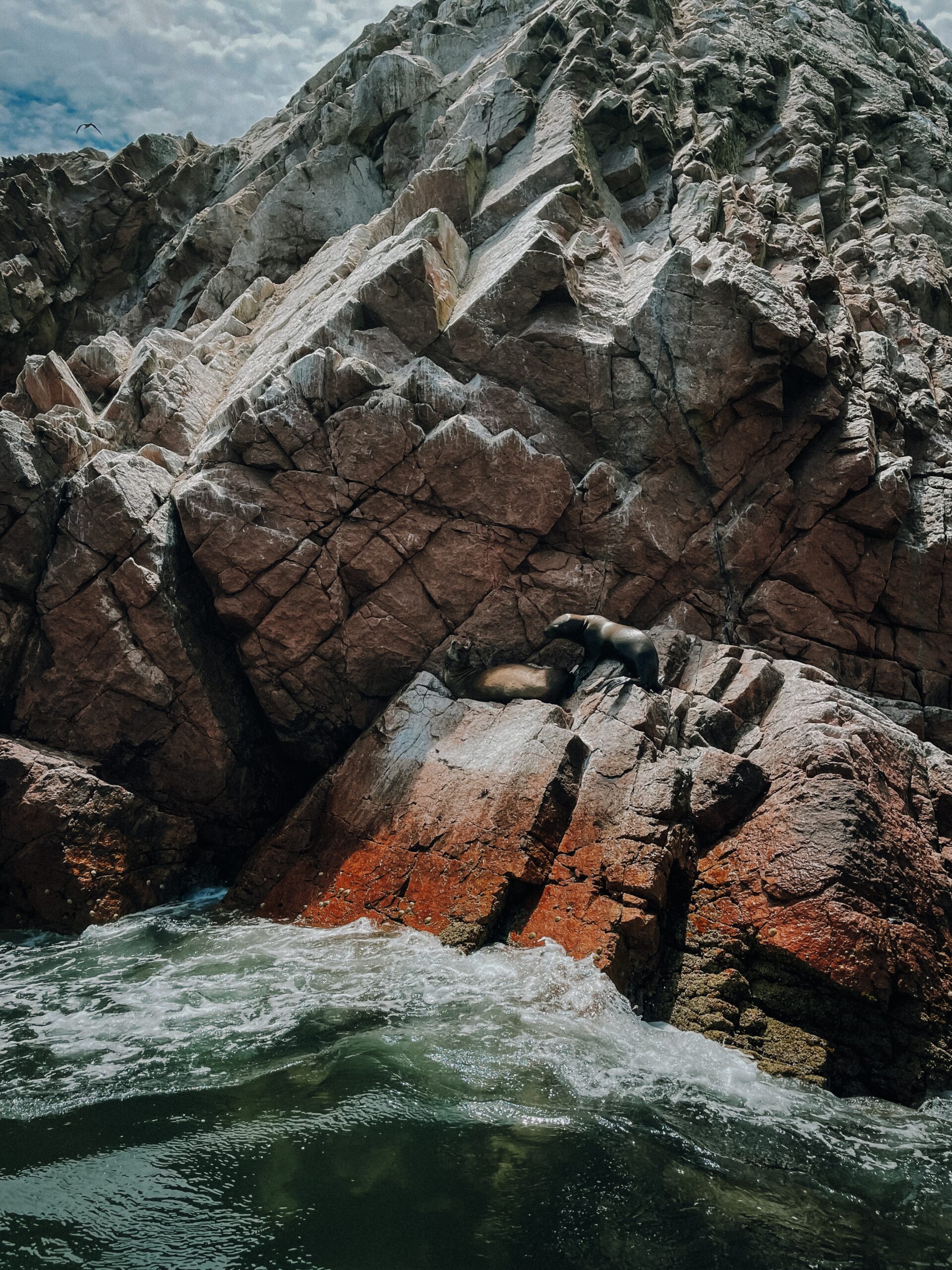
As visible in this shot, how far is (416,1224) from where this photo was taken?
13.4ft

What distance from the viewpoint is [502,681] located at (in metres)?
12.2

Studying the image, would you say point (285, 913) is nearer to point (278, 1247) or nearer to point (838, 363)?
point (278, 1247)

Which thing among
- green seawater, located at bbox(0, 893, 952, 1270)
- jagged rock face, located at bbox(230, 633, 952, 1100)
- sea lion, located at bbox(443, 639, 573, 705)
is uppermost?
sea lion, located at bbox(443, 639, 573, 705)

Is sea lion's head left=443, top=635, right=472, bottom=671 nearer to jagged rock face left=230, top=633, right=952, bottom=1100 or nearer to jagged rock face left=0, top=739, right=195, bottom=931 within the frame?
jagged rock face left=230, top=633, right=952, bottom=1100

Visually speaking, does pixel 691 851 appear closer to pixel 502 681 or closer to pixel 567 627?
pixel 502 681

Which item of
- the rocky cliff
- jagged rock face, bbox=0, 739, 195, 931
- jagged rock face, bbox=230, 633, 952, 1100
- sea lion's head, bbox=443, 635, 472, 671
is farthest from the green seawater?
sea lion's head, bbox=443, 635, 472, 671

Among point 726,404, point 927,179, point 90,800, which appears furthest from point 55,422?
point 927,179

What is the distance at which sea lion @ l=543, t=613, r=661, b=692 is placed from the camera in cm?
1123

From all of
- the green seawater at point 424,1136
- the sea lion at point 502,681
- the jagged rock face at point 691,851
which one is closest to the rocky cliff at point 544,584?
the jagged rock face at point 691,851

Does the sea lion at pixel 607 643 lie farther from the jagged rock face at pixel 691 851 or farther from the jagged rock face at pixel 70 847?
the jagged rock face at pixel 70 847

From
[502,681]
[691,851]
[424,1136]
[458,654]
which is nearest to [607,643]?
[502,681]

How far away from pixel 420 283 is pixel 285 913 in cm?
1132

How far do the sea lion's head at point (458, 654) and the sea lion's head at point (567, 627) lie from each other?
137 cm

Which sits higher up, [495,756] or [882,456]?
[882,456]
